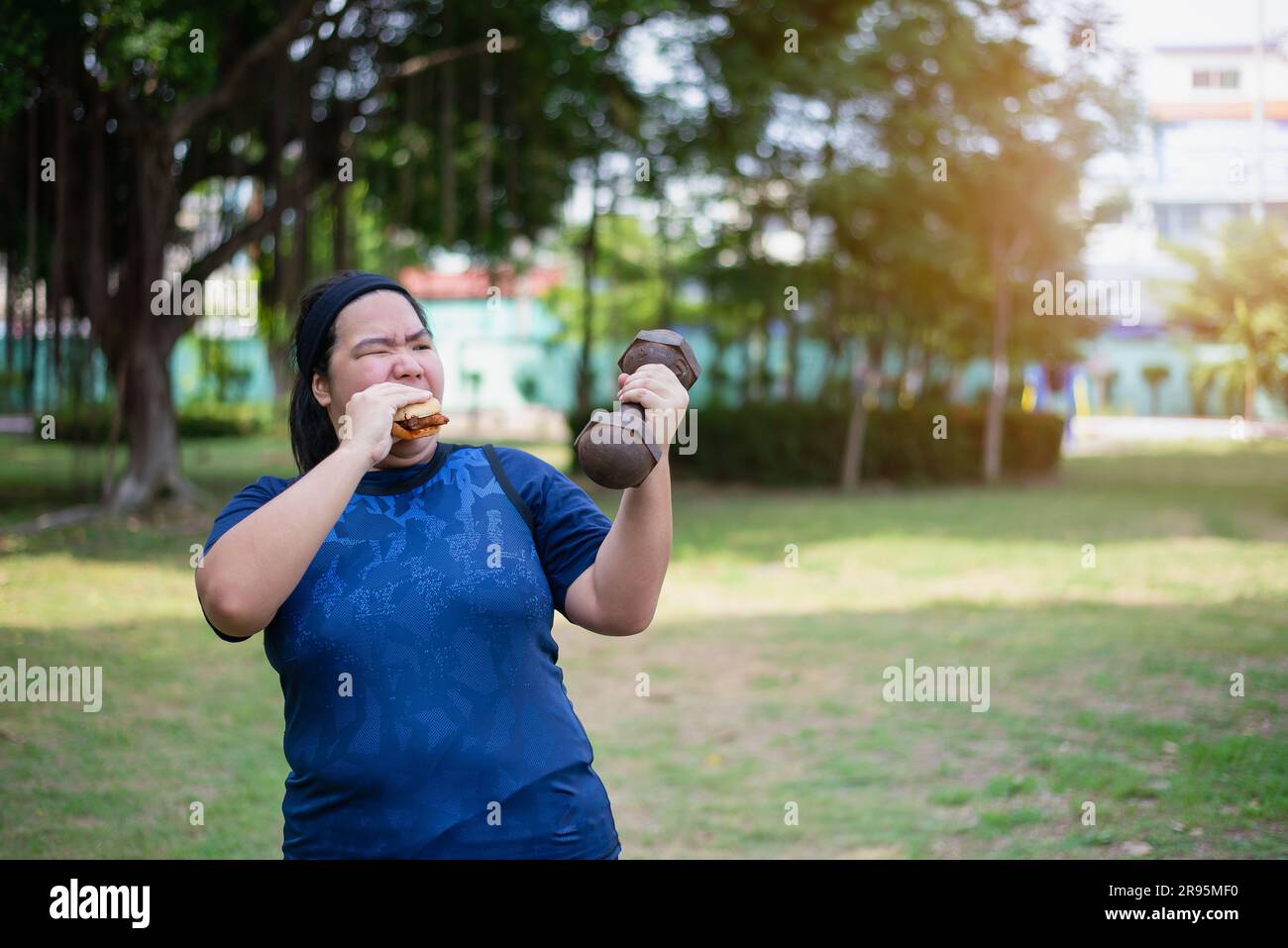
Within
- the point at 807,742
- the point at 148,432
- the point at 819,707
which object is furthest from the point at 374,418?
the point at 148,432

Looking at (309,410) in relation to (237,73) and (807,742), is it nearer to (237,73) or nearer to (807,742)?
(807,742)

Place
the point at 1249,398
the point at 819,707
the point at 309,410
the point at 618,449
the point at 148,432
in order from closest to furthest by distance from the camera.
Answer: the point at 618,449, the point at 309,410, the point at 819,707, the point at 148,432, the point at 1249,398

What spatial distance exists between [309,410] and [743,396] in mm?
21215

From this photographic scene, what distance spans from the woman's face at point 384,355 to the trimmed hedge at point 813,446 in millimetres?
18332

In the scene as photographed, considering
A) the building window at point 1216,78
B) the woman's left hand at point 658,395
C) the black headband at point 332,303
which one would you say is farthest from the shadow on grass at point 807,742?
the building window at point 1216,78

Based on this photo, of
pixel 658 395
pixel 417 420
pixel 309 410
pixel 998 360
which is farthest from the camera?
pixel 998 360

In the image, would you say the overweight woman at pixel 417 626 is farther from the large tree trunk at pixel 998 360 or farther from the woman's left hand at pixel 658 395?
the large tree trunk at pixel 998 360

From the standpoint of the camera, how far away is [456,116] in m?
18.1

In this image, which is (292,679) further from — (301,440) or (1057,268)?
(1057,268)

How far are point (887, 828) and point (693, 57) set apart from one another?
587 inches

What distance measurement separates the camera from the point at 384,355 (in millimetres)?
2273

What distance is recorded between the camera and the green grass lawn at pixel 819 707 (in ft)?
17.9

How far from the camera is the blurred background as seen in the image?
20.4 ft
